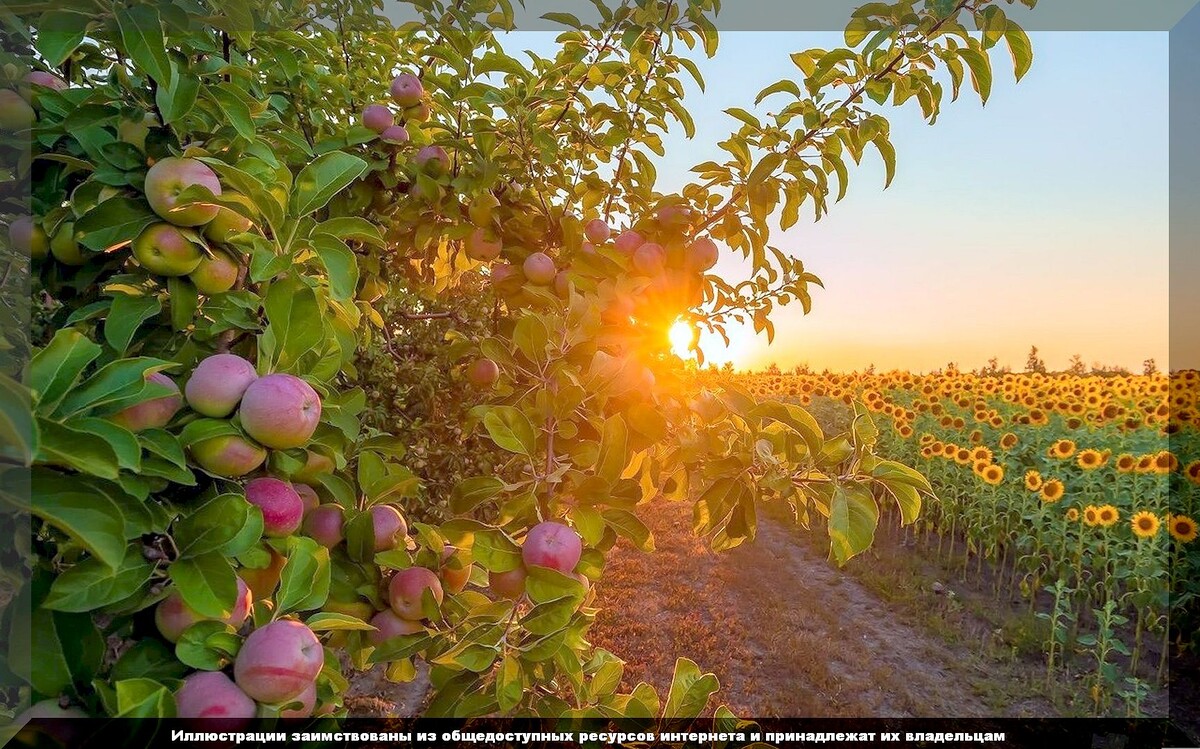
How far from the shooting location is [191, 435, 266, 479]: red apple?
0.72 metres

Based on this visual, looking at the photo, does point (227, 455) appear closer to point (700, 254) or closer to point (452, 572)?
point (452, 572)

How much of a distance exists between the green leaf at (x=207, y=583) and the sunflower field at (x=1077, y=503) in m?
3.03

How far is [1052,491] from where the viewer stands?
4.45 meters

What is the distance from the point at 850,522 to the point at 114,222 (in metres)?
1.09

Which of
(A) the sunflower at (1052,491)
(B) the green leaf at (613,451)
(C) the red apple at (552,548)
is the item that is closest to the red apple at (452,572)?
(C) the red apple at (552,548)

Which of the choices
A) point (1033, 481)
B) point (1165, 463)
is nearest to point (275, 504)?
point (1033, 481)

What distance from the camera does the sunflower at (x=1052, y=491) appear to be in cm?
440

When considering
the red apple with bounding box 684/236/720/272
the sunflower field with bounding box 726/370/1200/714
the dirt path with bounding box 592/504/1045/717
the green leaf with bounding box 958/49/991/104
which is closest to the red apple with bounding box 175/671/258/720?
the red apple with bounding box 684/236/720/272

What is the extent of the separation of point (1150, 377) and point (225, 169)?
29.3 ft

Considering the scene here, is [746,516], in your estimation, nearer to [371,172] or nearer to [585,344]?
[585,344]

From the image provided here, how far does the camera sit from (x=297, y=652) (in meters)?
0.65

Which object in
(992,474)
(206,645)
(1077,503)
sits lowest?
(1077,503)

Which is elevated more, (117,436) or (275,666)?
(117,436)

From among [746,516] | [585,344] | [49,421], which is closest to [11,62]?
[49,421]
